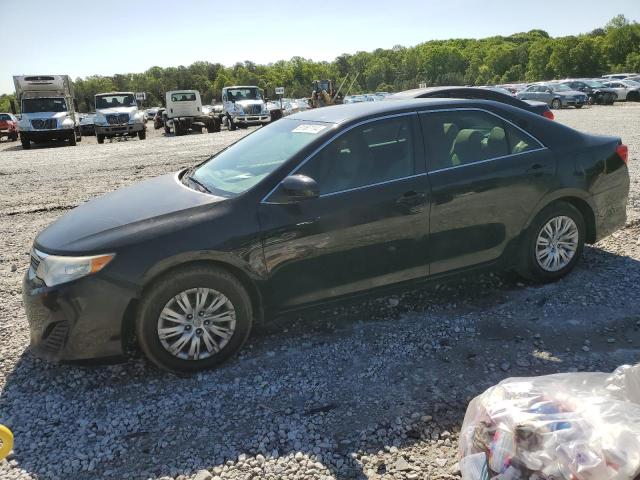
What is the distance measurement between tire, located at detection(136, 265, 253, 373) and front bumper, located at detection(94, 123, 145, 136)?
22.7 metres

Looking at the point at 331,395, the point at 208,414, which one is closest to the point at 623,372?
the point at 331,395

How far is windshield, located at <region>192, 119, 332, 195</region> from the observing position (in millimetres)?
3691

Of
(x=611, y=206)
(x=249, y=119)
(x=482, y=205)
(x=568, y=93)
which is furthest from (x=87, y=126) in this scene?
(x=611, y=206)

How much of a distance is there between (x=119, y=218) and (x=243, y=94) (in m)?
25.7

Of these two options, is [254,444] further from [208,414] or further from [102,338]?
[102,338]

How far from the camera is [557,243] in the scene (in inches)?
174

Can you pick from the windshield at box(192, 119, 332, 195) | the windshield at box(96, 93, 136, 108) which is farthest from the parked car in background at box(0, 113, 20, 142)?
the windshield at box(192, 119, 332, 195)

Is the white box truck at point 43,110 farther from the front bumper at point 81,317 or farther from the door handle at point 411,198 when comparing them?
the door handle at point 411,198

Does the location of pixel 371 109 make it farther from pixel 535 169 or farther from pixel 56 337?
pixel 56 337

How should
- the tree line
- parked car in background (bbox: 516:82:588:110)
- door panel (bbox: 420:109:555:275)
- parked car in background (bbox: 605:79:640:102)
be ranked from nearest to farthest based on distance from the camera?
1. door panel (bbox: 420:109:555:275)
2. parked car in background (bbox: 516:82:588:110)
3. parked car in background (bbox: 605:79:640:102)
4. the tree line

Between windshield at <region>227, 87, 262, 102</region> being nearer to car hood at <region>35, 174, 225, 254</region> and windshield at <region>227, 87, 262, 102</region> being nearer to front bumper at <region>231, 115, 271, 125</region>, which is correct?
front bumper at <region>231, 115, 271, 125</region>

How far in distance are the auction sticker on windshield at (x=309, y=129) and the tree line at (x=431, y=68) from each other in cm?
8266

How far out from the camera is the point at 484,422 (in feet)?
7.38

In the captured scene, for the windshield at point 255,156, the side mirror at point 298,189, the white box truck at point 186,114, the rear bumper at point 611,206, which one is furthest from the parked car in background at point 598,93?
the side mirror at point 298,189
